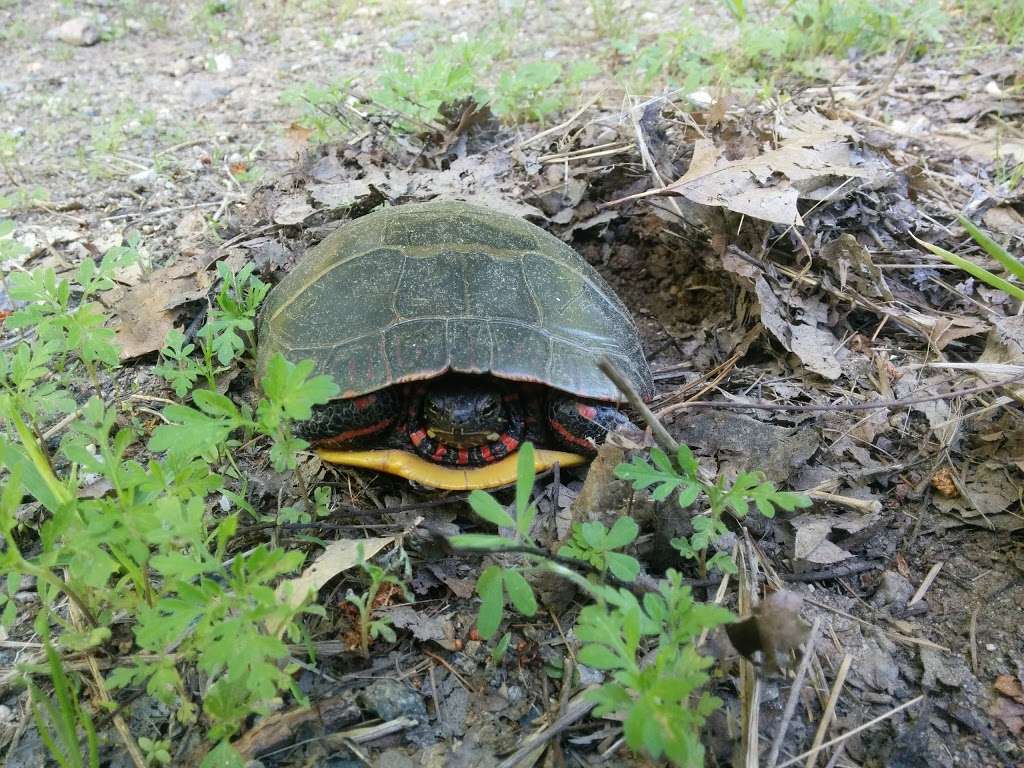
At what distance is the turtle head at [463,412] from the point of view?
2.28m

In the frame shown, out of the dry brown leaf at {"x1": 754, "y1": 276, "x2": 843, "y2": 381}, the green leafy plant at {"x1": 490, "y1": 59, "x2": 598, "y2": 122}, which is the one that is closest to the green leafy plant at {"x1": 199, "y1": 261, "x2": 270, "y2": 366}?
the dry brown leaf at {"x1": 754, "y1": 276, "x2": 843, "y2": 381}

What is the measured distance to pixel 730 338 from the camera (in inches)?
111

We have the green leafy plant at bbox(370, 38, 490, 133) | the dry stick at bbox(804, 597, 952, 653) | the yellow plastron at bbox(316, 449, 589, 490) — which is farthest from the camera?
the green leafy plant at bbox(370, 38, 490, 133)

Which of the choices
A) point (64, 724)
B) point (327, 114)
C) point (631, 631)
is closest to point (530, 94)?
point (327, 114)

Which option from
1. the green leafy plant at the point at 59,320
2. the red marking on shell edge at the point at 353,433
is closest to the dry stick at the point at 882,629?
the red marking on shell edge at the point at 353,433

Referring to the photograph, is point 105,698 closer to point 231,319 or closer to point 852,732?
point 231,319

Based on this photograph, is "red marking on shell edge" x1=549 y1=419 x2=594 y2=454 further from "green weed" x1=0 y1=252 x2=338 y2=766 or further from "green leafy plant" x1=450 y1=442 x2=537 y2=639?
"green weed" x1=0 y1=252 x2=338 y2=766

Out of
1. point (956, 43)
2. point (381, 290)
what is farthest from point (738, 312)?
point (956, 43)

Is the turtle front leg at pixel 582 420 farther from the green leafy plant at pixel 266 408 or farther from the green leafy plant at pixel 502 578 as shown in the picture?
the green leafy plant at pixel 266 408

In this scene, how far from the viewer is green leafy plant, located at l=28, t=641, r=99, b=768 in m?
1.38

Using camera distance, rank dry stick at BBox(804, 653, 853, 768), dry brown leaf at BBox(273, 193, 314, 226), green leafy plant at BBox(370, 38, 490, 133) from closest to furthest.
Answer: dry stick at BBox(804, 653, 853, 768)
dry brown leaf at BBox(273, 193, 314, 226)
green leafy plant at BBox(370, 38, 490, 133)

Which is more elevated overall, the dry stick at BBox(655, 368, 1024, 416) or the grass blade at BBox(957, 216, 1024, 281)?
the grass blade at BBox(957, 216, 1024, 281)

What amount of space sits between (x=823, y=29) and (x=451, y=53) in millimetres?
2802

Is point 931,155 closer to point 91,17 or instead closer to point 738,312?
point 738,312
